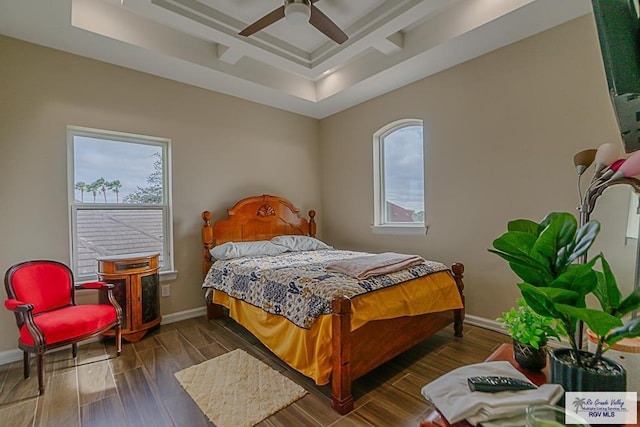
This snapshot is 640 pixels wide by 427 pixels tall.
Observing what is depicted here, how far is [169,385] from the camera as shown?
210 centimetres

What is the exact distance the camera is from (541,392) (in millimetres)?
774

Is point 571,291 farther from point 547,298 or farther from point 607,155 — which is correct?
point 607,155

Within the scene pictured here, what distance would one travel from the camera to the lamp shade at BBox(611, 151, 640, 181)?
876mm

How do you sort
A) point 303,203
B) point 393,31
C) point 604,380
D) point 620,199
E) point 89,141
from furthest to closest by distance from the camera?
1. point 303,203
2. point 89,141
3. point 393,31
4. point 620,199
5. point 604,380

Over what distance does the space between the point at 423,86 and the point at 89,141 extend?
145 inches

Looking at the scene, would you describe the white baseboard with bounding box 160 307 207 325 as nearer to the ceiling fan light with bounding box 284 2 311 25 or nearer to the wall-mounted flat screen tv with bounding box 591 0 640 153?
the ceiling fan light with bounding box 284 2 311 25

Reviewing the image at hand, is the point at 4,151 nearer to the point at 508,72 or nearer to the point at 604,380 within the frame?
the point at 604,380

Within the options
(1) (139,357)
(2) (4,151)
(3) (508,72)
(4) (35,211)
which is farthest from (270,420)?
(3) (508,72)

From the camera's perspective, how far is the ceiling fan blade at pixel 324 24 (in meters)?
2.18

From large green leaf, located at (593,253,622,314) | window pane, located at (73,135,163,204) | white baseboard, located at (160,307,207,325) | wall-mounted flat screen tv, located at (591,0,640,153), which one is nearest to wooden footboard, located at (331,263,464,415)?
large green leaf, located at (593,253,622,314)

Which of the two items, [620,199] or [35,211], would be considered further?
[35,211]

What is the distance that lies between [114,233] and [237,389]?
2192 mm

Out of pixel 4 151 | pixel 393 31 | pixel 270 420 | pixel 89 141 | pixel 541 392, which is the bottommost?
pixel 270 420

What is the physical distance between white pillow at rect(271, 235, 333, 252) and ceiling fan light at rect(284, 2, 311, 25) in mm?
2504
